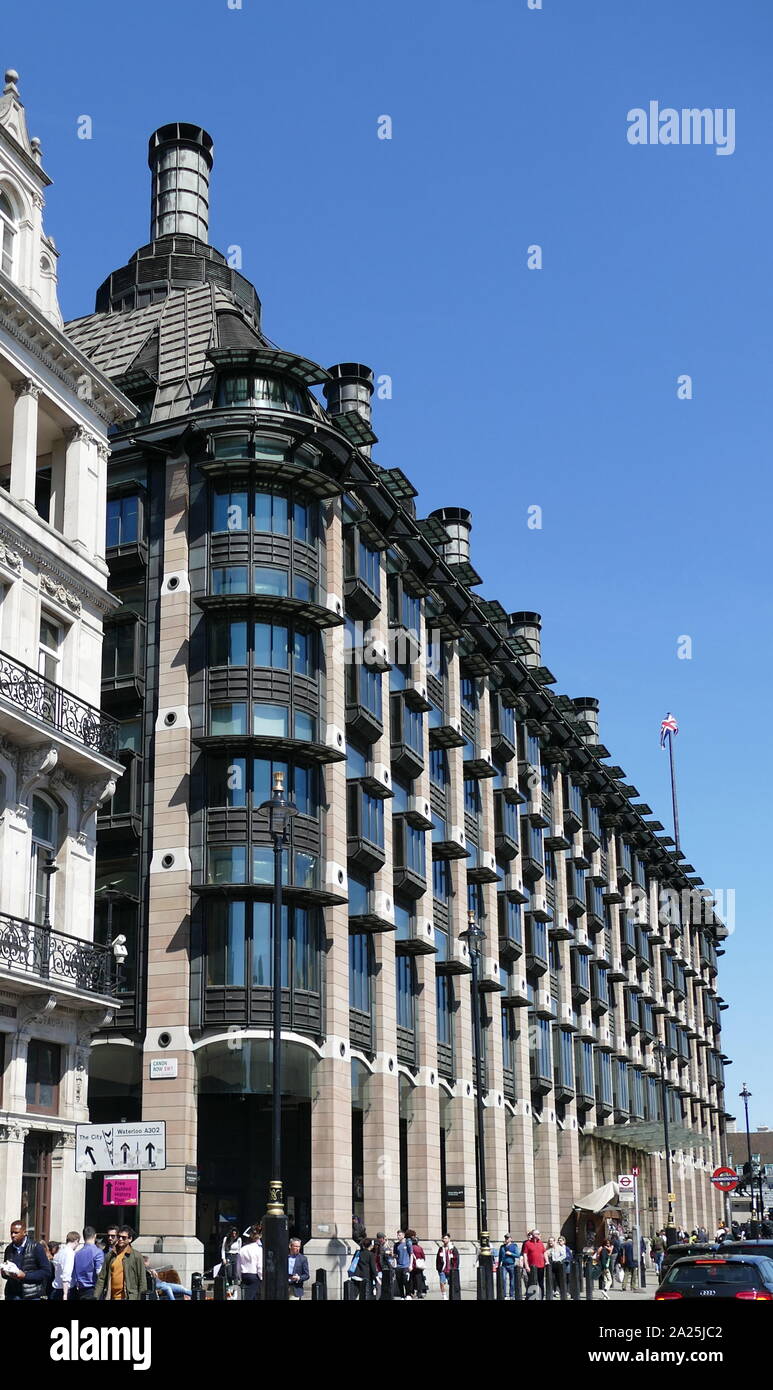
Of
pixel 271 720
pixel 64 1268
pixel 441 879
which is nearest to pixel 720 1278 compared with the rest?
pixel 64 1268

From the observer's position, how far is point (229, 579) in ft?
136

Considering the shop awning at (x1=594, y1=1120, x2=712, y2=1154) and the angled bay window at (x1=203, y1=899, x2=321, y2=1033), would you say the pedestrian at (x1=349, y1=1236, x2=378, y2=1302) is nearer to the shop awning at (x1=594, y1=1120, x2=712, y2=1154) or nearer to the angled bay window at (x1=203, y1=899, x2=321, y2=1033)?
the angled bay window at (x1=203, y1=899, x2=321, y2=1033)

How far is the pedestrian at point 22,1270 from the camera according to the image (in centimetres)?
2041

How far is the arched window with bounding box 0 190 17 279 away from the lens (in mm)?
28484

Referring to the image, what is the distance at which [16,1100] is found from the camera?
25078mm

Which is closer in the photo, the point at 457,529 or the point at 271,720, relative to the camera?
the point at 271,720

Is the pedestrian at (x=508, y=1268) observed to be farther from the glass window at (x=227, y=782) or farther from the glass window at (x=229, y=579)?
the glass window at (x=229, y=579)

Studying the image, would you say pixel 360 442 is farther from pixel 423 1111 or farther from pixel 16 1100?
pixel 16 1100

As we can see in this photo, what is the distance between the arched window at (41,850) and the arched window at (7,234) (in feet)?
33.2

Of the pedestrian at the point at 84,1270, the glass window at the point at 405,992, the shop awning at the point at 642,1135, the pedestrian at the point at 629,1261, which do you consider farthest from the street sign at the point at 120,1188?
the shop awning at the point at 642,1135

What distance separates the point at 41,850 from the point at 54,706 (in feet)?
8.76

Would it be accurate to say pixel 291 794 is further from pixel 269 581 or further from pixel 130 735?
pixel 269 581
